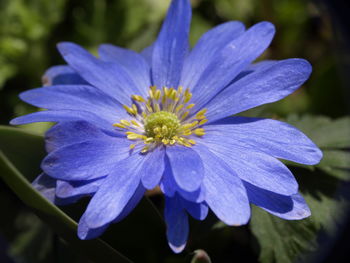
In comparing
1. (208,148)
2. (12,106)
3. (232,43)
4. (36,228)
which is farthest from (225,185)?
(12,106)

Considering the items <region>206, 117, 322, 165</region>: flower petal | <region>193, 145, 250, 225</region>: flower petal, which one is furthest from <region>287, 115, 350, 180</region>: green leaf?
<region>193, 145, 250, 225</region>: flower petal

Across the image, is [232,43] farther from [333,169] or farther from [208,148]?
[333,169]

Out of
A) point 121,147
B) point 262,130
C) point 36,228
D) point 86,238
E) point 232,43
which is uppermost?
point 232,43

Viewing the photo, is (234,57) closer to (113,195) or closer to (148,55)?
(148,55)

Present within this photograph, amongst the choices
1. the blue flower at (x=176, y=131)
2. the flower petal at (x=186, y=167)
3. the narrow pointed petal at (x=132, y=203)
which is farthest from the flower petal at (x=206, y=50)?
the narrow pointed petal at (x=132, y=203)

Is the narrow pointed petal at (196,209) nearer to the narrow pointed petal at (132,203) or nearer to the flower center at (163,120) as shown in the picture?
the narrow pointed petal at (132,203)

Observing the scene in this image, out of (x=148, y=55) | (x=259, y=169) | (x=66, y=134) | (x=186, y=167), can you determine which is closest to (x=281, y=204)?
(x=259, y=169)
